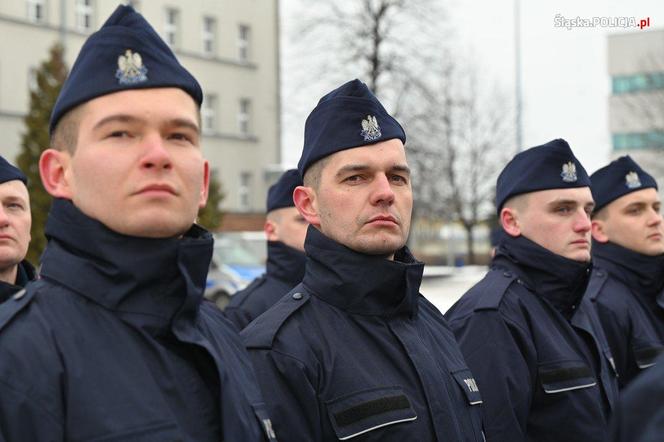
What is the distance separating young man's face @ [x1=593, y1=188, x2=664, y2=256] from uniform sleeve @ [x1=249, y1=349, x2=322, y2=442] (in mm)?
3695

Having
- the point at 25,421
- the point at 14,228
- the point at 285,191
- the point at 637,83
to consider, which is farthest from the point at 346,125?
the point at 637,83

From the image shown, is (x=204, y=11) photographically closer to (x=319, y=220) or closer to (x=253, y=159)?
(x=253, y=159)

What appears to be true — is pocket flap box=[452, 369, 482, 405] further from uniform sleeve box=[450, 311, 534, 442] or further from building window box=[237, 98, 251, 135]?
building window box=[237, 98, 251, 135]

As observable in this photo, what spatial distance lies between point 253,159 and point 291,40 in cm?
776

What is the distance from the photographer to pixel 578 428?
457 cm

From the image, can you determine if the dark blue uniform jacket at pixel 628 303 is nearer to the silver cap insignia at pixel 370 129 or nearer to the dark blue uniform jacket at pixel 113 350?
the silver cap insignia at pixel 370 129

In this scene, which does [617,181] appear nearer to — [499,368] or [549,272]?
[549,272]

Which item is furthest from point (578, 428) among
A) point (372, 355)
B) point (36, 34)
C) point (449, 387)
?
point (36, 34)

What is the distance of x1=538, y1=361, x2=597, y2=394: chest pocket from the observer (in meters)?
4.61

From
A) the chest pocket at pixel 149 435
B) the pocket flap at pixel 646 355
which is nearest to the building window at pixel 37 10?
the pocket flap at pixel 646 355

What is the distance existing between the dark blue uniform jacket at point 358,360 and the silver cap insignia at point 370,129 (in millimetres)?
428

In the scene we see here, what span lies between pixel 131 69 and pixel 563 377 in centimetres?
267

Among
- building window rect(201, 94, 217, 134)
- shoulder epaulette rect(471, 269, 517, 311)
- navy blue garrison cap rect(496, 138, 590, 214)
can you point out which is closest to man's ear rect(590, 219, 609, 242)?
navy blue garrison cap rect(496, 138, 590, 214)

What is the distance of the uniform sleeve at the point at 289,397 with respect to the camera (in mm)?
3451
